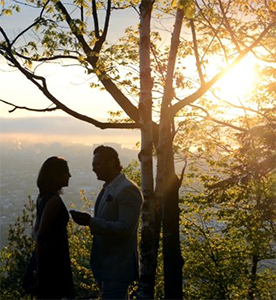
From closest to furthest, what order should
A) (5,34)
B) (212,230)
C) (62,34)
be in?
(5,34), (62,34), (212,230)

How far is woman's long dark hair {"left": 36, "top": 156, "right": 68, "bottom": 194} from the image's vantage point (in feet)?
13.6

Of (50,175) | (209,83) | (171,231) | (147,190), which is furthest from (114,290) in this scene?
(171,231)

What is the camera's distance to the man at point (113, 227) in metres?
3.93

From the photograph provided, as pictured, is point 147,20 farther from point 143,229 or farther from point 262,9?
point 262,9

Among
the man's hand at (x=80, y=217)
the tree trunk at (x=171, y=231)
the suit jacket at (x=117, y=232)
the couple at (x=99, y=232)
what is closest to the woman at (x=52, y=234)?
the couple at (x=99, y=232)

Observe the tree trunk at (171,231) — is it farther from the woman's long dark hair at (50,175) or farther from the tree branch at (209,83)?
the woman's long dark hair at (50,175)

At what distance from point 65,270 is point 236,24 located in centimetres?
1101

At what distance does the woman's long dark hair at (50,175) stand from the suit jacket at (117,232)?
0.54m

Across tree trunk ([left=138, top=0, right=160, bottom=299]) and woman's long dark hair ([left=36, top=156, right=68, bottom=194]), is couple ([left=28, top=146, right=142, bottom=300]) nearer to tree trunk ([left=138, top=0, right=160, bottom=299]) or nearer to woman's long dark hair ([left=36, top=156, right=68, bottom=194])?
woman's long dark hair ([left=36, top=156, right=68, bottom=194])

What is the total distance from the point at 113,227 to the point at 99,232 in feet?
0.50

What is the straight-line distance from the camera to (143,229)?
6766mm

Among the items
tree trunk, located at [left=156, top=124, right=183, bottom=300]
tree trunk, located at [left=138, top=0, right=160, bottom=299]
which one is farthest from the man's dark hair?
tree trunk, located at [left=156, top=124, right=183, bottom=300]

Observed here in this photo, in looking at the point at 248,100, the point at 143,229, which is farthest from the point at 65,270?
the point at 248,100

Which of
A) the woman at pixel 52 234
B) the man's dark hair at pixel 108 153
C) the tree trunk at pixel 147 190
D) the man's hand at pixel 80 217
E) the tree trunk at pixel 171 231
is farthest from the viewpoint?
the tree trunk at pixel 171 231
